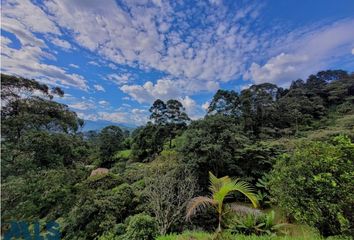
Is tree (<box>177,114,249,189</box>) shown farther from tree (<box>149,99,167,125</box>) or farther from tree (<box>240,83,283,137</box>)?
tree (<box>240,83,283,137</box>)

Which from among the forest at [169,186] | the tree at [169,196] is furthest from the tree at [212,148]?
the tree at [169,196]

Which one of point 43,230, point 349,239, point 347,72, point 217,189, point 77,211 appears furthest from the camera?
point 347,72

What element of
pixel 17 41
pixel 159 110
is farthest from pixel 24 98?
pixel 159 110

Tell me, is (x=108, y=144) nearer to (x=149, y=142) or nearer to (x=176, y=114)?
(x=149, y=142)

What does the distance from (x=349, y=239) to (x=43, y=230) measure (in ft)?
22.0

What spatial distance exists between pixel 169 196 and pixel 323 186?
15.8 feet

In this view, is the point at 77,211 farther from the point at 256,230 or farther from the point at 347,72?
the point at 347,72

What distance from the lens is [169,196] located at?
24.1ft

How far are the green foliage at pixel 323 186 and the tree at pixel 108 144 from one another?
1745cm

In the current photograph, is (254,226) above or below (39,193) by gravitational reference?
below

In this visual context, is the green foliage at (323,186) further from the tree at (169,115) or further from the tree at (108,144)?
the tree at (108,144)

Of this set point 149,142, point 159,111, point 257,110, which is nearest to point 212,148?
point 159,111

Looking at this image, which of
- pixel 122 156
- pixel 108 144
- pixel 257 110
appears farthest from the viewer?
pixel 108 144

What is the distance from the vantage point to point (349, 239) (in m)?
3.75
